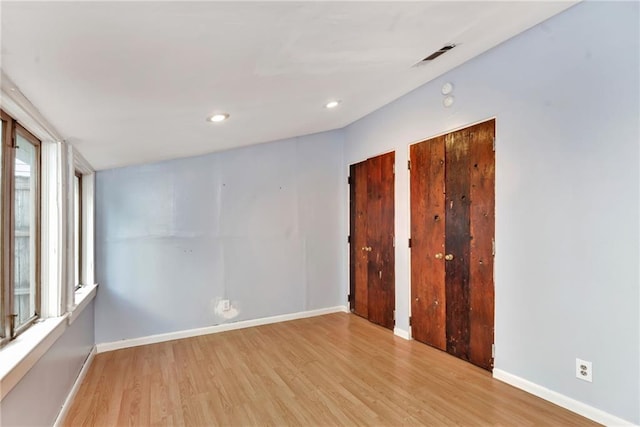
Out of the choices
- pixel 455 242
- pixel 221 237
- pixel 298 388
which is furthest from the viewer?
pixel 221 237

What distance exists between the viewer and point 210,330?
394cm

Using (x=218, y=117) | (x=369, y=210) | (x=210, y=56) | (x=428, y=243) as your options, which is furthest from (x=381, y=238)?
(x=210, y=56)

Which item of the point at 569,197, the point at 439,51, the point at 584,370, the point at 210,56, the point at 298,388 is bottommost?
the point at 298,388

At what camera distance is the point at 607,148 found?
2078mm

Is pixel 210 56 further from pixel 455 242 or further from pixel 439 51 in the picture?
pixel 455 242

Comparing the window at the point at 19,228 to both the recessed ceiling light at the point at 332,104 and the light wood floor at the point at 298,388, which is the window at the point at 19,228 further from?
the recessed ceiling light at the point at 332,104

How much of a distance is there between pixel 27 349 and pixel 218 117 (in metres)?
1.78

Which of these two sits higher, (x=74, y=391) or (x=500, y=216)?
(x=500, y=216)

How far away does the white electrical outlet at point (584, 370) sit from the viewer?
215 centimetres

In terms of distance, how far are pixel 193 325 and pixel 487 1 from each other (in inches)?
155

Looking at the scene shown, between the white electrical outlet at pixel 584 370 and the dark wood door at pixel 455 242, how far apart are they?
0.64m

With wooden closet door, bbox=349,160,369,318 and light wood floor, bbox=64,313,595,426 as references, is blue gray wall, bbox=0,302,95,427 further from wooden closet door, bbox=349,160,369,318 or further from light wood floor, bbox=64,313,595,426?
wooden closet door, bbox=349,160,369,318

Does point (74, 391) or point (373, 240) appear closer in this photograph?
point (74, 391)

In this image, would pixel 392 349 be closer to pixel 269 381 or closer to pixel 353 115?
pixel 269 381
